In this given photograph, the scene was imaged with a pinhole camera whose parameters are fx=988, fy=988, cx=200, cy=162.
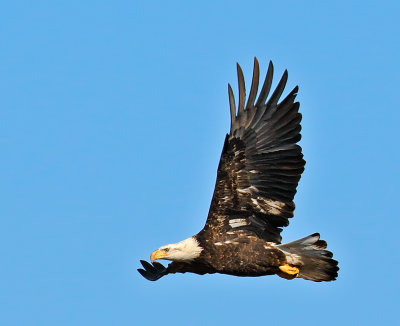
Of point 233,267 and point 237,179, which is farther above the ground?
point 237,179

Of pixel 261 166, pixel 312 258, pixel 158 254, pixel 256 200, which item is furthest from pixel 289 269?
pixel 158 254

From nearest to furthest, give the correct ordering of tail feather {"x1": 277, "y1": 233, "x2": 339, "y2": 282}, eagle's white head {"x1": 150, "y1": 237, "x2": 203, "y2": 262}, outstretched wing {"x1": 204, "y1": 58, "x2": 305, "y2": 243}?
1. eagle's white head {"x1": 150, "y1": 237, "x2": 203, "y2": 262}
2. outstretched wing {"x1": 204, "y1": 58, "x2": 305, "y2": 243}
3. tail feather {"x1": 277, "y1": 233, "x2": 339, "y2": 282}

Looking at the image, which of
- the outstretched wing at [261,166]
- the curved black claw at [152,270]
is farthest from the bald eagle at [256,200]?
the curved black claw at [152,270]

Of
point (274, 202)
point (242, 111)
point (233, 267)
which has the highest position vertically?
point (242, 111)

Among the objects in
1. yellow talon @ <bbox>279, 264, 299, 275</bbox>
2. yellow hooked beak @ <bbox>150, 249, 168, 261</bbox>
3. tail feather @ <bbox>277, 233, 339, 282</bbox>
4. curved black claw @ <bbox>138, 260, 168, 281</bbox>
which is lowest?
yellow talon @ <bbox>279, 264, 299, 275</bbox>

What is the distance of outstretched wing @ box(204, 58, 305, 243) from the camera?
1407 centimetres

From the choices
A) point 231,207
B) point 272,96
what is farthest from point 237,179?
point 272,96

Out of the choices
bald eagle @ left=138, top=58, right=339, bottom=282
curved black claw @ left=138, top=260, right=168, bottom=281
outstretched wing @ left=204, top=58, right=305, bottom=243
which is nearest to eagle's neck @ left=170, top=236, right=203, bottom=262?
bald eagle @ left=138, top=58, right=339, bottom=282

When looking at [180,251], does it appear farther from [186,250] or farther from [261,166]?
[261,166]

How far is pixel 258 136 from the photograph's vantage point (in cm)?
1423

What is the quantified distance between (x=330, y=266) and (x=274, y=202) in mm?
1271

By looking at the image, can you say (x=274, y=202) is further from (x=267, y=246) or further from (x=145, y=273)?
(x=145, y=273)

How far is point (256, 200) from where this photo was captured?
14.2 m

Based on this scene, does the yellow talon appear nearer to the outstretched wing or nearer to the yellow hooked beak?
the outstretched wing
